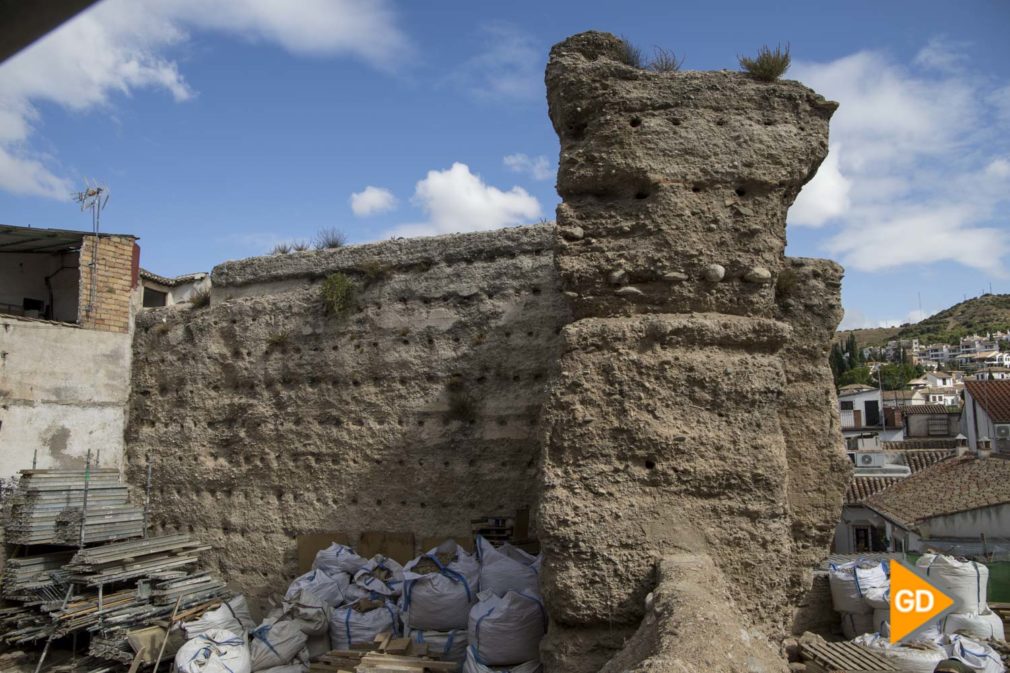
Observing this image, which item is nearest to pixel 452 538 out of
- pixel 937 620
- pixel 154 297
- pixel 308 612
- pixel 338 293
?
pixel 308 612

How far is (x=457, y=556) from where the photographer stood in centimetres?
597

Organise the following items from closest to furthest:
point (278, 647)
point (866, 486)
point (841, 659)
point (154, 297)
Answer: point (841, 659) → point (278, 647) → point (154, 297) → point (866, 486)

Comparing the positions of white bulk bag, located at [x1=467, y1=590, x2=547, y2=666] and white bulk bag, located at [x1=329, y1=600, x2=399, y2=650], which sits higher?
white bulk bag, located at [x1=467, y1=590, x2=547, y2=666]

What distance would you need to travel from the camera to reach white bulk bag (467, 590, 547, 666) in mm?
4531

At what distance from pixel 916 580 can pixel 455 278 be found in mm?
4296

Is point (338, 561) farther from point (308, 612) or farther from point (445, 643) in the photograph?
point (445, 643)

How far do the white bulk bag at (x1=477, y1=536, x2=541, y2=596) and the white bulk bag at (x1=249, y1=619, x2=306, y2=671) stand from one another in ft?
5.19

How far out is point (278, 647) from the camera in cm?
583

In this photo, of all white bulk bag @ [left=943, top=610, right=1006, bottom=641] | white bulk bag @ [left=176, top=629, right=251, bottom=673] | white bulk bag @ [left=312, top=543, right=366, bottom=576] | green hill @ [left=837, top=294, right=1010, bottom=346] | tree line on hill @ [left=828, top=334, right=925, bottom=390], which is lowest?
white bulk bag @ [left=176, top=629, right=251, bottom=673]

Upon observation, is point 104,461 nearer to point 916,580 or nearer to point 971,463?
point 916,580

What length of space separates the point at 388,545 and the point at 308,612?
87cm

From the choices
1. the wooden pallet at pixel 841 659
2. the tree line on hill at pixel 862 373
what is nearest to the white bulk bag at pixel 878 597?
the wooden pallet at pixel 841 659

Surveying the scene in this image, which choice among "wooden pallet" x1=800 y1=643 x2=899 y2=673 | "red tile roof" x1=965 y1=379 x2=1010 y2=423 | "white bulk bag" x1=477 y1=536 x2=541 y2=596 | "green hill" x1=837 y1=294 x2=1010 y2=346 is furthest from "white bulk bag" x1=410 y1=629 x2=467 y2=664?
"green hill" x1=837 y1=294 x2=1010 y2=346

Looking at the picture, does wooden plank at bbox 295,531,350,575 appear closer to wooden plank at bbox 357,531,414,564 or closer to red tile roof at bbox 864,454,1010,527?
wooden plank at bbox 357,531,414,564
